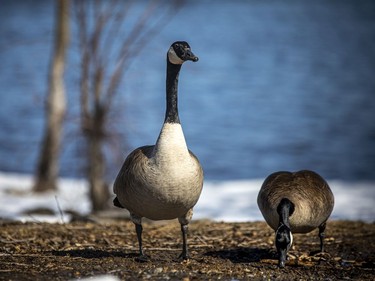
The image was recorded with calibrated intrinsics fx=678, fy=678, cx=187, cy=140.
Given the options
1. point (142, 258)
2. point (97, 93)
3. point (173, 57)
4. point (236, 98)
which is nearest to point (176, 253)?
point (142, 258)

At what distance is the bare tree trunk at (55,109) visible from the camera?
602 inches

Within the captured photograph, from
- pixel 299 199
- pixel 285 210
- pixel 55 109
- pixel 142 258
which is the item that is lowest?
pixel 142 258

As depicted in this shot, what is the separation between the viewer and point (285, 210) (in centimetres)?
603

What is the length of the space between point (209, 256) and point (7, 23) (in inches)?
2290

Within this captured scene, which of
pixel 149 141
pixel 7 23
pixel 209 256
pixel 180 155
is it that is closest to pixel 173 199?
pixel 180 155

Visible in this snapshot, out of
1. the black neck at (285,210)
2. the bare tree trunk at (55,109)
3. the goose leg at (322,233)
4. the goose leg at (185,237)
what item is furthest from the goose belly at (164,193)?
the bare tree trunk at (55,109)

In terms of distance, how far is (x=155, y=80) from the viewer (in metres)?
40.7

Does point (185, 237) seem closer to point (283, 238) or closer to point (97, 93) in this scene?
point (283, 238)

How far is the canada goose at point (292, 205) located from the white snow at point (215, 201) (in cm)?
423

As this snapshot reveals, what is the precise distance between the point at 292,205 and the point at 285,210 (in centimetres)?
17

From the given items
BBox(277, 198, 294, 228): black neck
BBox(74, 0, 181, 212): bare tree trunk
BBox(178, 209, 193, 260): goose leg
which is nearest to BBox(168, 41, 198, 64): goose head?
BBox(178, 209, 193, 260): goose leg

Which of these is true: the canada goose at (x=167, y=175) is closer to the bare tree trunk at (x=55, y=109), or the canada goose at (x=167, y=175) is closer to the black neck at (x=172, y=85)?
the black neck at (x=172, y=85)

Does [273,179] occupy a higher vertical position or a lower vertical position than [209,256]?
higher

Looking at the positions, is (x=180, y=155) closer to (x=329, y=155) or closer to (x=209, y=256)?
(x=209, y=256)
